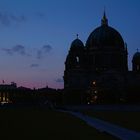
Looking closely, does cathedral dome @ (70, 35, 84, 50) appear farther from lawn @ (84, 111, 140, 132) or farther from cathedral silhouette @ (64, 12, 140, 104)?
lawn @ (84, 111, 140, 132)

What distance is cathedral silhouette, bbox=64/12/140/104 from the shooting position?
15325 centimetres

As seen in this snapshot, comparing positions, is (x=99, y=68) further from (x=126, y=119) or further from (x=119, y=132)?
(x=119, y=132)

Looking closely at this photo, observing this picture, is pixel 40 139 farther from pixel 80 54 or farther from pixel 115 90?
pixel 80 54

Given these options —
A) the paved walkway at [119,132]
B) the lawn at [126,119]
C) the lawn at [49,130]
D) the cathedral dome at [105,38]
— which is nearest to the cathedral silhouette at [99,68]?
the cathedral dome at [105,38]

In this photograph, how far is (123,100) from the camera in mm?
147375

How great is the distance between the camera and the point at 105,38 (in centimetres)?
15912

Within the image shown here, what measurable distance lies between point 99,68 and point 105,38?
9.31 meters

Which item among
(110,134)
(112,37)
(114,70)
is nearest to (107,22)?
(112,37)

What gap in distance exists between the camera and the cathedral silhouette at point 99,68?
153250 mm

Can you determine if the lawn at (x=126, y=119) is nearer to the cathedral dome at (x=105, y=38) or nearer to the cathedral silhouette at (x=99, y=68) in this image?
the cathedral silhouette at (x=99, y=68)

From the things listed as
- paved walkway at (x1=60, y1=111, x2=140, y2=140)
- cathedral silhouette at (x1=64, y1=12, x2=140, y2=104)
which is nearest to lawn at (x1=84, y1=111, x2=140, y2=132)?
paved walkway at (x1=60, y1=111, x2=140, y2=140)

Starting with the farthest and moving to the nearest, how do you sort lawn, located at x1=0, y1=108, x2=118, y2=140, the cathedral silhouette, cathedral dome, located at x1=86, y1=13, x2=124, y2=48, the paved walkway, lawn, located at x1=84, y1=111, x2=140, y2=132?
cathedral dome, located at x1=86, y1=13, x2=124, y2=48
the cathedral silhouette
lawn, located at x1=84, y1=111, x2=140, y2=132
lawn, located at x1=0, y1=108, x2=118, y2=140
the paved walkway

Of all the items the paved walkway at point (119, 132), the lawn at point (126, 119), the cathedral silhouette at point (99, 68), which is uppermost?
the cathedral silhouette at point (99, 68)

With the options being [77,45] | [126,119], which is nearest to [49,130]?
[126,119]
